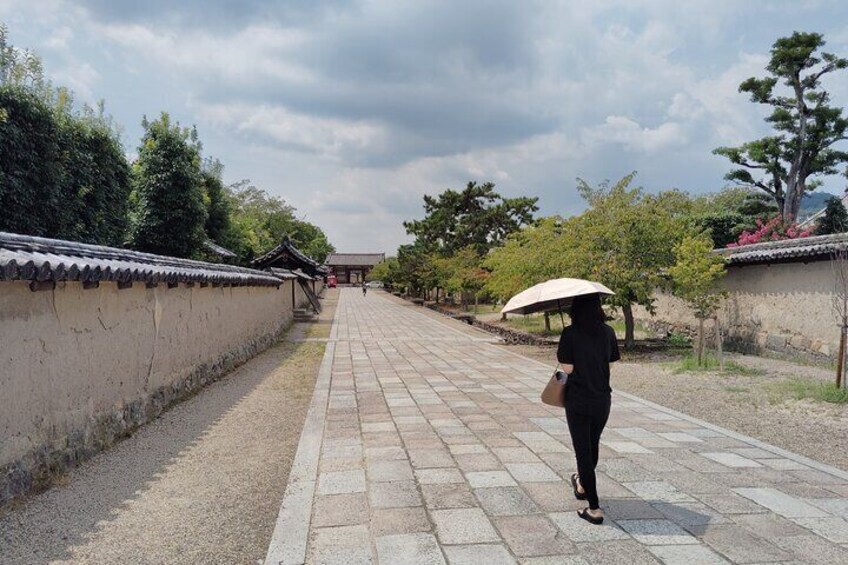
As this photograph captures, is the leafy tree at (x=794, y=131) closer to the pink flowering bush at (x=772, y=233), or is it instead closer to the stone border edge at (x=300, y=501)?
the pink flowering bush at (x=772, y=233)

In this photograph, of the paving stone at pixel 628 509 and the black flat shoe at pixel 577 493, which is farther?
the black flat shoe at pixel 577 493

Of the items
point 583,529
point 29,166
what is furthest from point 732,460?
point 29,166

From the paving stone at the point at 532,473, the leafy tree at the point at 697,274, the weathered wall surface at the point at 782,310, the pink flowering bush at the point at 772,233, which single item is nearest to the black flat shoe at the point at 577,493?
the paving stone at the point at 532,473

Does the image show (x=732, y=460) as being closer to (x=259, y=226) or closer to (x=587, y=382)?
(x=587, y=382)

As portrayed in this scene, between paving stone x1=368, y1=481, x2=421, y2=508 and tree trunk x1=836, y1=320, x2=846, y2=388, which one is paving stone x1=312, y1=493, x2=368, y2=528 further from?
tree trunk x1=836, y1=320, x2=846, y2=388

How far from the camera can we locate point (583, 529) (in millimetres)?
3570

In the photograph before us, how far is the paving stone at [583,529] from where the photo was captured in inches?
136

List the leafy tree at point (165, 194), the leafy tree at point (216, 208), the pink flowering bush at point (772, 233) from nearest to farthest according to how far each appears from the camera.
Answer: the leafy tree at point (165, 194) → the pink flowering bush at point (772, 233) → the leafy tree at point (216, 208)

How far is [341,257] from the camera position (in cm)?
9306

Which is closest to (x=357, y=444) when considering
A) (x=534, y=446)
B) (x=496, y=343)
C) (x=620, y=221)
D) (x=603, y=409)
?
(x=534, y=446)

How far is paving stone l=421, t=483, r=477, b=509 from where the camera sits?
398cm

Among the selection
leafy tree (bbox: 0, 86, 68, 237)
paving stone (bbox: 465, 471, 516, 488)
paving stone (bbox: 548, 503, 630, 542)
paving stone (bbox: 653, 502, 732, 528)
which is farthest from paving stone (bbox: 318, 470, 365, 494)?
leafy tree (bbox: 0, 86, 68, 237)

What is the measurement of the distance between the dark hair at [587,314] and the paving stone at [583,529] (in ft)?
4.38

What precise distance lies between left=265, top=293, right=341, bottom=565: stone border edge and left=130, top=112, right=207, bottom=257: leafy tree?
44.6ft
